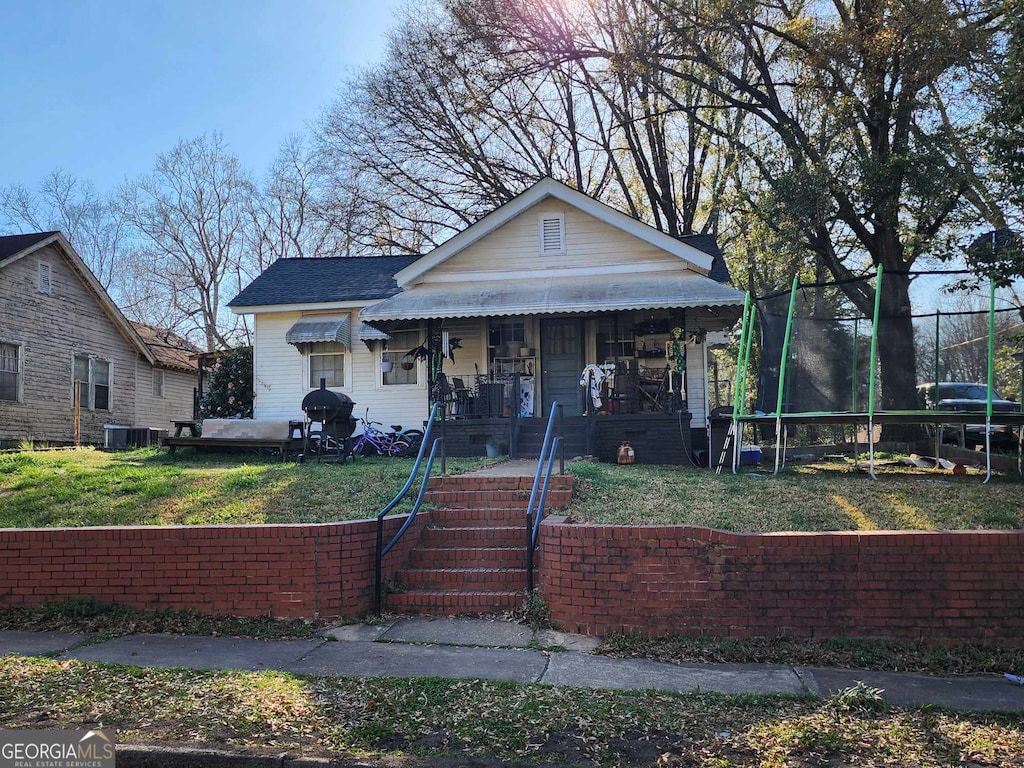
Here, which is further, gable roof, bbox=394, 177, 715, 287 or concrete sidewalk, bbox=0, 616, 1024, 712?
gable roof, bbox=394, 177, 715, 287

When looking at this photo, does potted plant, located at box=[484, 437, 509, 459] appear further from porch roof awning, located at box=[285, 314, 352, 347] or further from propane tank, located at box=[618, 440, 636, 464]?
porch roof awning, located at box=[285, 314, 352, 347]

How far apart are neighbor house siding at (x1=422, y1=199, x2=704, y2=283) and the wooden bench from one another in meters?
4.82

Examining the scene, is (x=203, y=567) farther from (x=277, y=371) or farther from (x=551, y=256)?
(x=277, y=371)

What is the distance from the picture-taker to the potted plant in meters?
13.9

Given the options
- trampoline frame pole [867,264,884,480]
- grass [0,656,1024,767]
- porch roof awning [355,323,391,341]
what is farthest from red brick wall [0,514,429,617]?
porch roof awning [355,323,391,341]

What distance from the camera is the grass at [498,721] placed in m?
3.94

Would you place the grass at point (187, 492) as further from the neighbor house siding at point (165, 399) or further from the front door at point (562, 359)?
the neighbor house siding at point (165, 399)

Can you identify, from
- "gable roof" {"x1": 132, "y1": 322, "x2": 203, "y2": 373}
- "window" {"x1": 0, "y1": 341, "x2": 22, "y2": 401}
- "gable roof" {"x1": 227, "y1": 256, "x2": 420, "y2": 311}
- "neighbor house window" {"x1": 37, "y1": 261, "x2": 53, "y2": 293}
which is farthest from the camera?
"gable roof" {"x1": 132, "y1": 322, "x2": 203, "y2": 373}

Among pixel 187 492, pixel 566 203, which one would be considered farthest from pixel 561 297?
pixel 187 492

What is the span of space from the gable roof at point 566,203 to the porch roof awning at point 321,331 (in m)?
1.87

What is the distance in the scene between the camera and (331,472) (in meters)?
11.2

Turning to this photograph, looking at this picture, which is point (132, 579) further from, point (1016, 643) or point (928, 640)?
point (1016, 643)

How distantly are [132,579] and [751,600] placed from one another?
516 centimetres

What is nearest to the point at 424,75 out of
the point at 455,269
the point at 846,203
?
the point at 455,269
